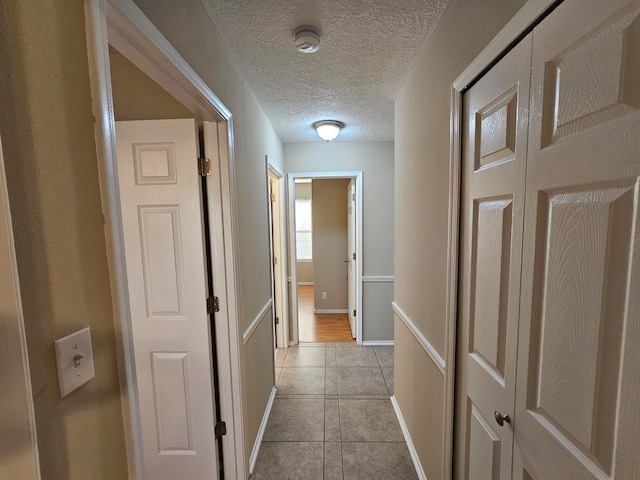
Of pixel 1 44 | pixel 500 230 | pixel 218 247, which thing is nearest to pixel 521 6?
pixel 500 230

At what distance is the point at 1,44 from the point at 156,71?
526mm

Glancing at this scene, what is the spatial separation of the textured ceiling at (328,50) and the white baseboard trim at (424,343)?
5.06ft

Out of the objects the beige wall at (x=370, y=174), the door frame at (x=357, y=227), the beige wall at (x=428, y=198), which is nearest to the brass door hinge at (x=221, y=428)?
the beige wall at (x=428, y=198)

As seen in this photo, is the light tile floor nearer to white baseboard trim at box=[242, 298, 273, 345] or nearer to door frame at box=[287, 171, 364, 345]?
door frame at box=[287, 171, 364, 345]

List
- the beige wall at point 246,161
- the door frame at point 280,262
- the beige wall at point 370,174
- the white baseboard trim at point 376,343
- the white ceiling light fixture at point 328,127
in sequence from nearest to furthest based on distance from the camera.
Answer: the beige wall at point 246,161 → the white ceiling light fixture at point 328,127 → the door frame at point 280,262 → the beige wall at point 370,174 → the white baseboard trim at point 376,343

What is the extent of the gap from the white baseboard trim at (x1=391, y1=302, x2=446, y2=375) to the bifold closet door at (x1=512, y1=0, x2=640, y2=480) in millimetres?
492

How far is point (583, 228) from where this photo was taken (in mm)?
584

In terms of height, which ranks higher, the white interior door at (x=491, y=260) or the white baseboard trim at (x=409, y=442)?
the white interior door at (x=491, y=260)

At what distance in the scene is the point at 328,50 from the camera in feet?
4.73

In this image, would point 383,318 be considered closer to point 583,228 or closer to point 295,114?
point 295,114

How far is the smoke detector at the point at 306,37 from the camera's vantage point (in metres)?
1.27

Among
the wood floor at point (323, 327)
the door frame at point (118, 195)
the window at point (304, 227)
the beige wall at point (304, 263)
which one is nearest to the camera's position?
the door frame at point (118, 195)

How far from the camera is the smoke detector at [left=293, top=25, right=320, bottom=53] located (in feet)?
4.16

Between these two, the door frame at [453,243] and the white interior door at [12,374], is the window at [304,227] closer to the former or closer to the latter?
the door frame at [453,243]
